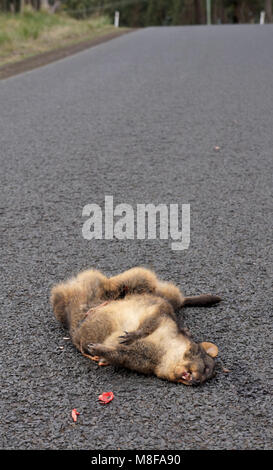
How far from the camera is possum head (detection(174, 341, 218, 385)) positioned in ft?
8.77

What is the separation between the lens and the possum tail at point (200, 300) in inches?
133

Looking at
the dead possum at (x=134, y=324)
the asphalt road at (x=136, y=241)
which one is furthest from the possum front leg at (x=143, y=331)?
the asphalt road at (x=136, y=241)

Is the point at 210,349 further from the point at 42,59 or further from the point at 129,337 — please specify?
the point at 42,59

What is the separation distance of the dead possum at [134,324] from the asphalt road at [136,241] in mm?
65

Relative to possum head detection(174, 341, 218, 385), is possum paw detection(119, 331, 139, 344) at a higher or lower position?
higher

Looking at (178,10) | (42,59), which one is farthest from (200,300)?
(178,10)

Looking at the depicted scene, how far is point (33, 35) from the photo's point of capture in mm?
16344

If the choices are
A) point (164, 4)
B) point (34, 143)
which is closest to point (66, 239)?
point (34, 143)

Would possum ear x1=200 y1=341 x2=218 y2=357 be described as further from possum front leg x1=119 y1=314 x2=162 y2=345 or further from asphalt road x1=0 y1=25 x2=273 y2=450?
possum front leg x1=119 y1=314 x2=162 y2=345

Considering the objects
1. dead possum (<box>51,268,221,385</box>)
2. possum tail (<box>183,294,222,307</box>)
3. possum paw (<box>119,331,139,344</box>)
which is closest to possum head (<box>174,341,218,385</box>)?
dead possum (<box>51,268,221,385</box>)

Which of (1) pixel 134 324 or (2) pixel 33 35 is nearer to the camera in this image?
(1) pixel 134 324

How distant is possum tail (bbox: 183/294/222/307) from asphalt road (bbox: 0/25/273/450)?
0.13 ft

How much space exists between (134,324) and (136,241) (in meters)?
1.46

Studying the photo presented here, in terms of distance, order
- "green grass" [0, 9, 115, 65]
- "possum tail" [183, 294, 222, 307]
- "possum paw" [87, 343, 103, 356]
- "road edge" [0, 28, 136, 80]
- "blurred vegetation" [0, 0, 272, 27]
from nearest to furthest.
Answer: "possum paw" [87, 343, 103, 356] → "possum tail" [183, 294, 222, 307] → "road edge" [0, 28, 136, 80] → "green grass" [0, 9, 115, 65] → "blurred vegetation" [0, 0, 272, 27]
